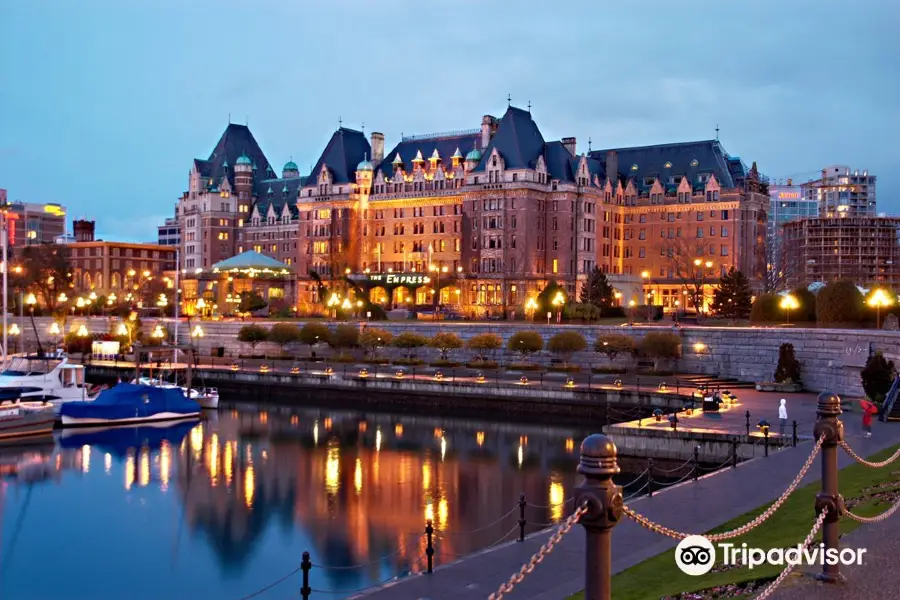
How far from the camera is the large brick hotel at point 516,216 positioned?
106m

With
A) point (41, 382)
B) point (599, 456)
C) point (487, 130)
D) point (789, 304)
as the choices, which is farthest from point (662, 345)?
point (487, 130)

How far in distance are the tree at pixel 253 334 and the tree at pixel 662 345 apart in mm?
36631

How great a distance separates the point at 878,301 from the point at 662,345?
14871mm

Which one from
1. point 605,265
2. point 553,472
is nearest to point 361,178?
point 605,265

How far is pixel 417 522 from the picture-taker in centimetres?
2988

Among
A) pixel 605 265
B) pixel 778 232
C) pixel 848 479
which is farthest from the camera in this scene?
pixel 778 232

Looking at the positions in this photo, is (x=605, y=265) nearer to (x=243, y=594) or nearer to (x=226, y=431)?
(x=226, y=431)

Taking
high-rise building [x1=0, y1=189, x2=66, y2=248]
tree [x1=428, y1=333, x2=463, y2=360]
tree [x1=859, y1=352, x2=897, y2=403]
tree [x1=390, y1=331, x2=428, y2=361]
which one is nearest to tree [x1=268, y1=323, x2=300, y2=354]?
tree [x1=390, y1=331, x2=428, y2=361]

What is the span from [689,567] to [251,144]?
150939mm

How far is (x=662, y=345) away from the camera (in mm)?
61031

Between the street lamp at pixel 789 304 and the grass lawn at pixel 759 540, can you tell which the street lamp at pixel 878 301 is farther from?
the grass lawn at pixel 759 540

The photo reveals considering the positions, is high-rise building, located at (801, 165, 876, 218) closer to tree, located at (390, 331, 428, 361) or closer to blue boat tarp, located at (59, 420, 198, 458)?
tree, located at (390, 331, 428, 361)

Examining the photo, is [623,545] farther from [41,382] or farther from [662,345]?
[41,382]

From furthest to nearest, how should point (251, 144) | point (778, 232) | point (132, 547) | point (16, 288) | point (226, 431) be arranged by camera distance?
point (778, 232), point (251, 144), point (16, 288), point (226, 431), point (132, 547)
